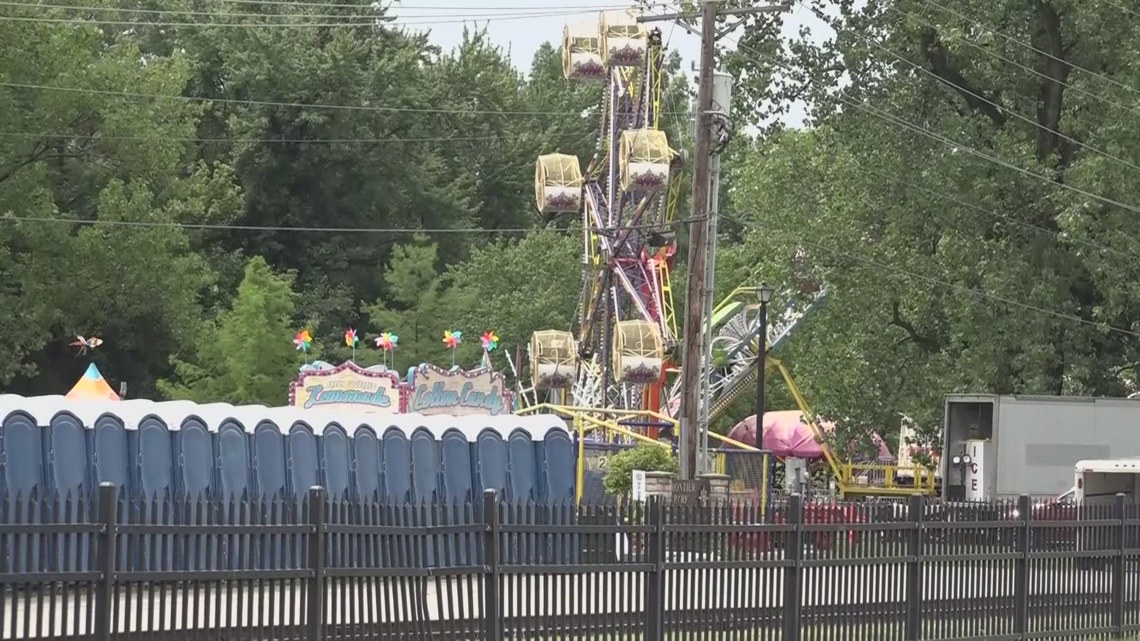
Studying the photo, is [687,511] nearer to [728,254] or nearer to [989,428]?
[989,428]

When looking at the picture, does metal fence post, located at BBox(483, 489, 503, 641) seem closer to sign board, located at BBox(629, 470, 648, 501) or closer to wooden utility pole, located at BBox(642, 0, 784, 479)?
sign board, located at BBox(629, 470, 648, 501)

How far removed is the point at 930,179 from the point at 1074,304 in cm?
405

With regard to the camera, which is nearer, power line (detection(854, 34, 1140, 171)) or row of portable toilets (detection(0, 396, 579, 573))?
row of portable toilets (detection(0, 396, 579, 573))

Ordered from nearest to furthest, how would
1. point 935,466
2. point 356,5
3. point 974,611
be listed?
1. point 974,611
2. point 935,466
3. point 356,5

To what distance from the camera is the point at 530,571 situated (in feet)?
42.1

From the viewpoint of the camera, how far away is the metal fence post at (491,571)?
12.6 meters

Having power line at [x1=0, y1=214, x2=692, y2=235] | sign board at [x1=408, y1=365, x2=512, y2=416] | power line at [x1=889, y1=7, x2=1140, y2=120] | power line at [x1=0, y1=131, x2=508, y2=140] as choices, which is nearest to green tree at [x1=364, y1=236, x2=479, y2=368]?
power line at [x1=0, y1=214, x2=692, y2=235]

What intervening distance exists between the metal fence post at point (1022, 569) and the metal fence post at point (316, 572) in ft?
28.1

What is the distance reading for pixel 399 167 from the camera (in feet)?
244

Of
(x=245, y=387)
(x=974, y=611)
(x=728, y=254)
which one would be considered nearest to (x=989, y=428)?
(x=974, y=611)

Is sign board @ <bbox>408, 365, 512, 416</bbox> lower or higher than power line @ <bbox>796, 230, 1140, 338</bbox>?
lower

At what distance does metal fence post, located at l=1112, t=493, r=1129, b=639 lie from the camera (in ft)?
62.7

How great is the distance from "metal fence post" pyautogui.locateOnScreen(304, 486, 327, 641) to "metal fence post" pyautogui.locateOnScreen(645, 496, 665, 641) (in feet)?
9.74

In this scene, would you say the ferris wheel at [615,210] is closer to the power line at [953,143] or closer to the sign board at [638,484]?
the power line at [953,143]
